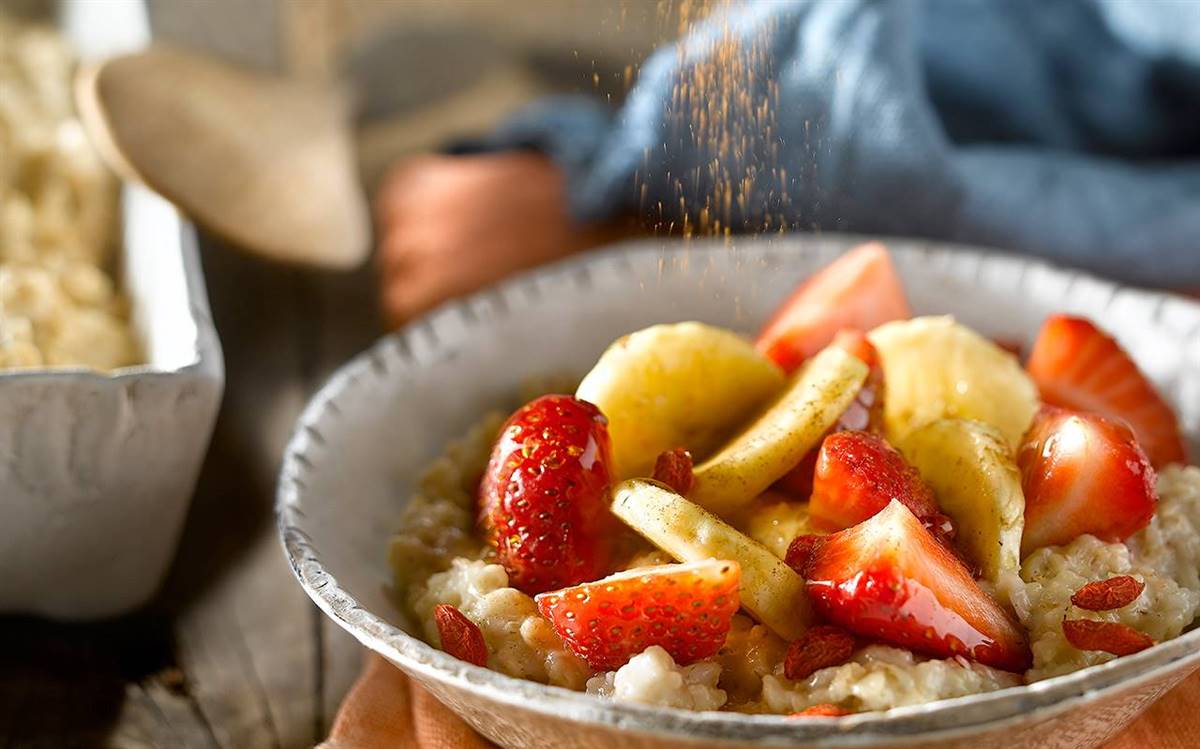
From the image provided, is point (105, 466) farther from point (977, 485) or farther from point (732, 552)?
point (977, 485)

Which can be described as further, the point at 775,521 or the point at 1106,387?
the point at 1106,387

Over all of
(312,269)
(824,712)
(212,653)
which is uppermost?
(824,712)

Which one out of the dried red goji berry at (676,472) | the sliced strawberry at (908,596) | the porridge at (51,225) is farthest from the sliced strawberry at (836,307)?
the porridge at (51,225)

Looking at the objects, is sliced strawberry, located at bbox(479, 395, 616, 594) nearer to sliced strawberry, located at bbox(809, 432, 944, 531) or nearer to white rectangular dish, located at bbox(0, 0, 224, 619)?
sliced strawberry, located at bbox(809, 432, 944, 531)

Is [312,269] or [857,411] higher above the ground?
[857,411]

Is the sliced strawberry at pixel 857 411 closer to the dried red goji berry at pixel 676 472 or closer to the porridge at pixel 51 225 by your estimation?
the dried red goji berry at pixel 676 472

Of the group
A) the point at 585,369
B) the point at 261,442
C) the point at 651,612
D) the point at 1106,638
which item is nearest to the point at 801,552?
the point at 651,612

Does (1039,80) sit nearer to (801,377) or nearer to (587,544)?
(801,377)
